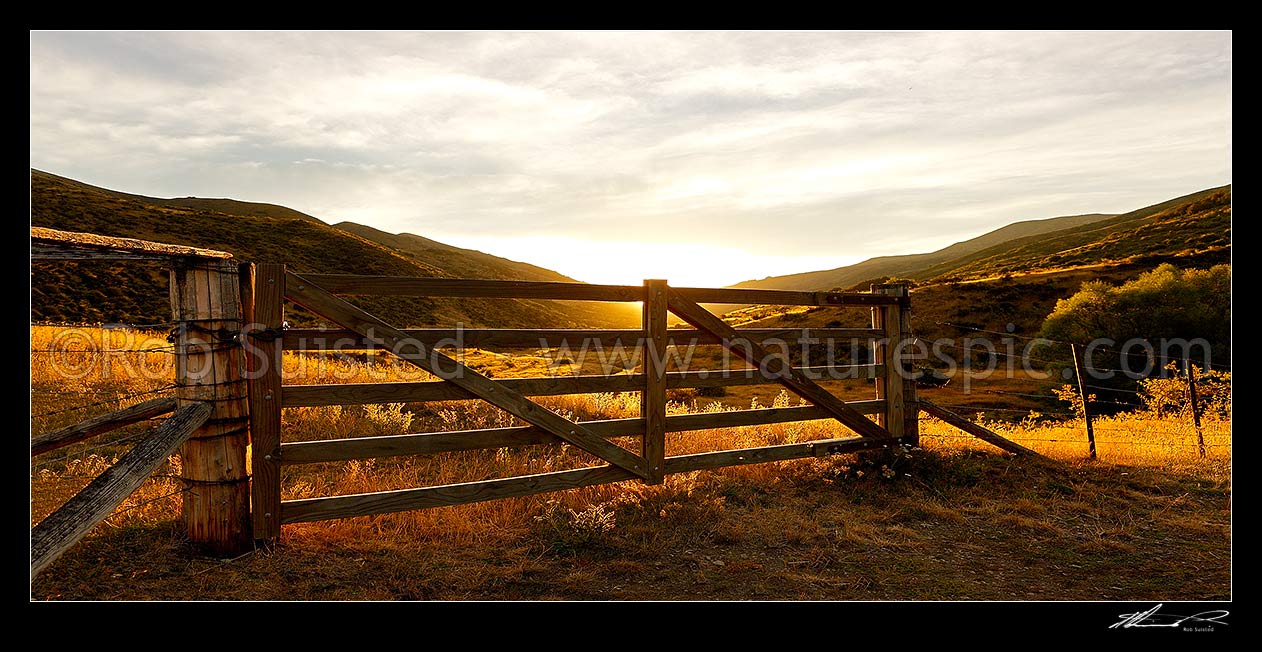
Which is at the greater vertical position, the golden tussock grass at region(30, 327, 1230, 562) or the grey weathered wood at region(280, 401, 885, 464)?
the grey weathered wood at region(280, 401, 885, 464)

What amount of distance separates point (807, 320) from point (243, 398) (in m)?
44.4

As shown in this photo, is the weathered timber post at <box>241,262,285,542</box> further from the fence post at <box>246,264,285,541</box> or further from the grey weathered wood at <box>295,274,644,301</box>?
the grey weathered wood at <box>295,274,644,301</box>

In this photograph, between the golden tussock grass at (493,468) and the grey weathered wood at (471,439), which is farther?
the golden tussock grass at (493,468)

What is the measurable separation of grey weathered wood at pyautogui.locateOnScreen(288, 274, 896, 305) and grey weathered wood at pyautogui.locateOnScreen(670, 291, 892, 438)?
16 centimetres

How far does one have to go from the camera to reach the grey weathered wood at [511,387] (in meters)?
4.94

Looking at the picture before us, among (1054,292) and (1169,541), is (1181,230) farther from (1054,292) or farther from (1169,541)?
(1169,541)

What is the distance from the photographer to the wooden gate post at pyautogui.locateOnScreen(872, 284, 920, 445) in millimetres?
7770

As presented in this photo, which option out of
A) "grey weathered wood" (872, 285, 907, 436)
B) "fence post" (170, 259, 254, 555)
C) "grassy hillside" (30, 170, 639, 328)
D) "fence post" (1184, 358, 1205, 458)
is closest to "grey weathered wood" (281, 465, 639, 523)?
"fence post" (170, 259, 254, 555)

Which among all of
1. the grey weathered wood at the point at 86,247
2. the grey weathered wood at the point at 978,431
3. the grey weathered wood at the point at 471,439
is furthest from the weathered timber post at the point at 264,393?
the grey weathered wood at the point at 978,431

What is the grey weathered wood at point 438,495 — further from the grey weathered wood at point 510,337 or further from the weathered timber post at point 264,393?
the grey weathered wood at point 510,337

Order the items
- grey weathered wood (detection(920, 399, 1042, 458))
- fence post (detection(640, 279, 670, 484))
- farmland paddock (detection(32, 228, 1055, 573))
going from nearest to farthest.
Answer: farmland paddock (detection(32, 228, 1055, 573)) → fence post (detection(640, 279, 670, 484)) → grey weathered wood (detection(920, 399, 1042, 458))

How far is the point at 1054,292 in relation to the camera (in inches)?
1909

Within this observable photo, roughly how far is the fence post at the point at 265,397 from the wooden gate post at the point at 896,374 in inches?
251
